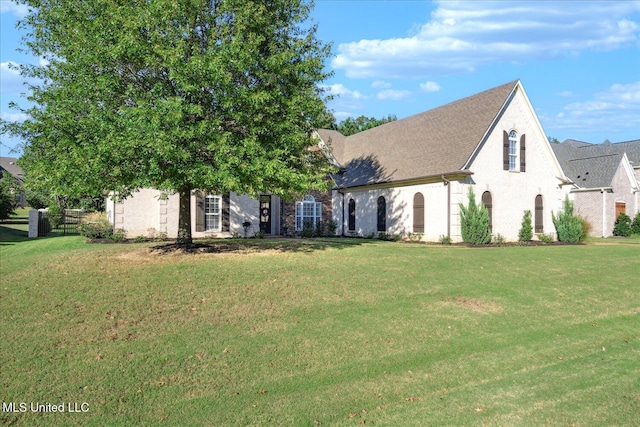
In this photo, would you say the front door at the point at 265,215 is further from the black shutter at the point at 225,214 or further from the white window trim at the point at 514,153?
the white window trim at the point at 514,153

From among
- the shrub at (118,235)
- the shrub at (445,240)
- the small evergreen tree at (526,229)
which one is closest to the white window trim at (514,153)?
the small evergreen tree at (526,229)

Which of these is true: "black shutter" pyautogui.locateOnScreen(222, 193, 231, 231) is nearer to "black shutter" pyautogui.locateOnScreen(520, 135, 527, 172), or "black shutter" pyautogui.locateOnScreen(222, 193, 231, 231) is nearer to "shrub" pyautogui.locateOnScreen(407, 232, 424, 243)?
"shrub" pyautogui.locateOnScreen(407, 232, 424, 243)

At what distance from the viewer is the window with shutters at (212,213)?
23331mm

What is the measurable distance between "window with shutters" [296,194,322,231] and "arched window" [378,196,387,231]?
360 cm

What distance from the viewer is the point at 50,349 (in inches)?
272

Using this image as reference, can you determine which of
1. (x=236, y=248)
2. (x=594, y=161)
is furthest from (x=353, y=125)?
(x=236, y=248)

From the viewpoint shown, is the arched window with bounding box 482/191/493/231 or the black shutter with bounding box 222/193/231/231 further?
the black shutter with bounding box 222/193/231/231

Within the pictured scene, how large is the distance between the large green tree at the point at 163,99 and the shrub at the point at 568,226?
53.5ft

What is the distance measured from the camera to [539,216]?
24.3 meters

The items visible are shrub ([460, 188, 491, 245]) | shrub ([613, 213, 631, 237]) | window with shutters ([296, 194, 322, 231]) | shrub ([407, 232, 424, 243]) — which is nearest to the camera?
shrub ([460, 188, 491, 245])

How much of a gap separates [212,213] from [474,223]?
42.2 feet

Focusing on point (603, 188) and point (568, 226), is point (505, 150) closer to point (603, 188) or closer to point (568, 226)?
point (568, 226)

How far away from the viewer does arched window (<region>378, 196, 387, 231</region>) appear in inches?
1006

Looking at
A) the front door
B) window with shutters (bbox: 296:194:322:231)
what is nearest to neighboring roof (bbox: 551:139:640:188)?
window with shutters (bbox: 296:194:322:231)
